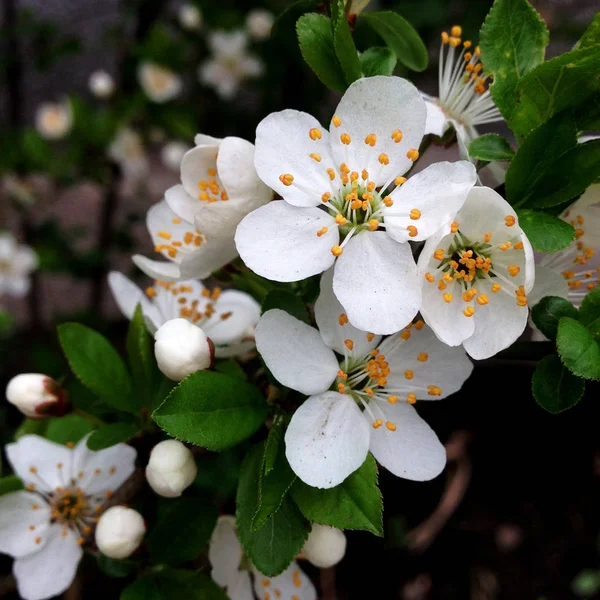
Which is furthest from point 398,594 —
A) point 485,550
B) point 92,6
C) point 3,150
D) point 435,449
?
point 92,6

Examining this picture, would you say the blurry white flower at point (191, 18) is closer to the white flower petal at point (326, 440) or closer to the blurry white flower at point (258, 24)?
the blurry white flower at point (258, 24)

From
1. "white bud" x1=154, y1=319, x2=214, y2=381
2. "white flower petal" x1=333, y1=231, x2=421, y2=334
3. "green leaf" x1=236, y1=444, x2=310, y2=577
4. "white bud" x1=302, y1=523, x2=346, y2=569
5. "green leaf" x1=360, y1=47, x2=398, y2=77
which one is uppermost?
"green leaf" x1=360, y1=47, x2=398, y2=77

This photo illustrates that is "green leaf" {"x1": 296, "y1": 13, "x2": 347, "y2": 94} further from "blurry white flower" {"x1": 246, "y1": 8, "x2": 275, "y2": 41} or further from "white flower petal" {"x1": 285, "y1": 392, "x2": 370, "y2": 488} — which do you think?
"blurry white flower" {"x1": 246, "y1": 8, "x2": 275, "y2": 41}

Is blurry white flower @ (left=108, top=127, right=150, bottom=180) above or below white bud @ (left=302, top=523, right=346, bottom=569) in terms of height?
below

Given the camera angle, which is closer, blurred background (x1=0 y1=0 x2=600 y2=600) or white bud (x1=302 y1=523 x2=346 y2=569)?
white bud (x1=302 y1=523 x2=346 y2=569)

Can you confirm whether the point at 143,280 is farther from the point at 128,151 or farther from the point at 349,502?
the point at 349,502

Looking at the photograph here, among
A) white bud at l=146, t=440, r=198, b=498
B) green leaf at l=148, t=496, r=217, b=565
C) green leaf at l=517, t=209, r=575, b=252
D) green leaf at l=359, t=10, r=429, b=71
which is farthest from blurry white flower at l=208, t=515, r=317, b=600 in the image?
green leaf at l=359, t=10, r=429, b=71

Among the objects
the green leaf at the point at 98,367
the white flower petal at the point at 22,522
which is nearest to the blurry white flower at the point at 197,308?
the green leaf at the point at 98,367

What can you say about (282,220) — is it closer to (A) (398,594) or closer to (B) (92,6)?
(A) (398,594)
